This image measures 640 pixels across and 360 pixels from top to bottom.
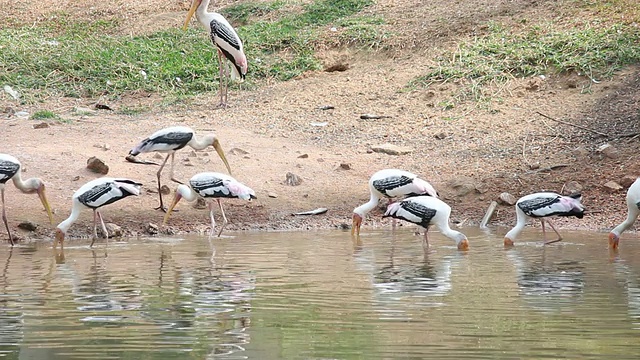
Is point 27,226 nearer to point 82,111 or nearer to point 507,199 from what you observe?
point 82,111

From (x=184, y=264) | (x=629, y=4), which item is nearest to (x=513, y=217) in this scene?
(x=184, y=264)

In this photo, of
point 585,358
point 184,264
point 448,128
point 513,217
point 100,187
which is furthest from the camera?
point 448,128

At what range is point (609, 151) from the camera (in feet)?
39.1

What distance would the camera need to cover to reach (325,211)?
36.9ft

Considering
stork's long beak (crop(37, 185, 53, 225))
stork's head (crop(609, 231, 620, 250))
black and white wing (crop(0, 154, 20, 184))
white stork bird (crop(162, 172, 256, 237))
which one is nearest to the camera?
stork's head (crop(609, 231, 620, 250))

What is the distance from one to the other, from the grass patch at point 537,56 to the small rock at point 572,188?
282 centimetres

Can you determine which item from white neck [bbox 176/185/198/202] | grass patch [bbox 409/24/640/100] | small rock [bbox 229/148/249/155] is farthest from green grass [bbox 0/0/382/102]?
white neck [bbox 176/185/198/202]

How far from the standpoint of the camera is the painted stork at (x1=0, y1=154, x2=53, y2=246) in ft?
32.7

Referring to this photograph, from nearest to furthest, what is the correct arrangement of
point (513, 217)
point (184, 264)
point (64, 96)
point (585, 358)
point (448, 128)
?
point (585, 358), point (184, 264), point (513, 217), point (448, 128), point (64, 96)

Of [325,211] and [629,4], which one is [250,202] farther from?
[629,4]

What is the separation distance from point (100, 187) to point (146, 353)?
15.6 feet

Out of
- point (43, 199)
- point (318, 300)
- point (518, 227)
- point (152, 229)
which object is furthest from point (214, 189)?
point (318, 300)

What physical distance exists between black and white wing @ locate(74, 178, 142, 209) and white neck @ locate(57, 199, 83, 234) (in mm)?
65

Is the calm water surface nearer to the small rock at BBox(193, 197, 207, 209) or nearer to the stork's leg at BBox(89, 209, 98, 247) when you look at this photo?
the stork's leg at BBox(89, 209, 98, 247)
